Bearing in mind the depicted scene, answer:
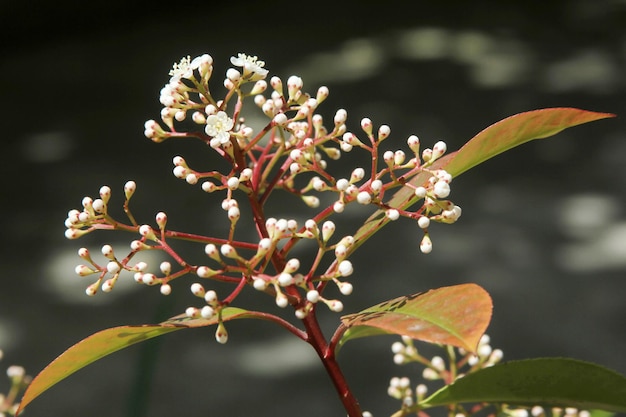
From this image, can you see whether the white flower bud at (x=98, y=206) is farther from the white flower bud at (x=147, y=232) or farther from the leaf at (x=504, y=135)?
the leaf at (x=504, y=135)

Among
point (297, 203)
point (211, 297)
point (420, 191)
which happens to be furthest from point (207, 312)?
point (297, 203)

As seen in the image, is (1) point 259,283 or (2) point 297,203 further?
(2) point 297,203

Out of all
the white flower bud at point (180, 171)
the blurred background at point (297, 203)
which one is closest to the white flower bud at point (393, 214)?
the white flower bud at point (180, 171)

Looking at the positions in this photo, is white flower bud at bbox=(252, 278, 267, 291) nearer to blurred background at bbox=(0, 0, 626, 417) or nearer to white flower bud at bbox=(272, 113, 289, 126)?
white flower bud at bbox=(272, 113, 289, 126)

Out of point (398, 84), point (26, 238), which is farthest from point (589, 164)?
point (26, 238)

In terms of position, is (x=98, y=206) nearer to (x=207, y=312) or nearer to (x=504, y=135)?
(x=207, y=312)

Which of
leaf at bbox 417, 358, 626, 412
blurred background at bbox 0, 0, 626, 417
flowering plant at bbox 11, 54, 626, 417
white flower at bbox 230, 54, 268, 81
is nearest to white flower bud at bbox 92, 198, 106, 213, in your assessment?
flowering plant at bbox 11, 54, 626, 417
